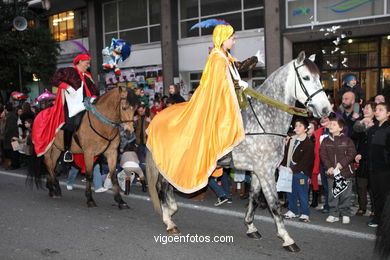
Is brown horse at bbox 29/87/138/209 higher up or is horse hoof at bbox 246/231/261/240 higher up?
brown horse at bbox 29/87/138/209

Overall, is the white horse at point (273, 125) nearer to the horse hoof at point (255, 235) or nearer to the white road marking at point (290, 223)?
the horse hoof at point (255, 235)

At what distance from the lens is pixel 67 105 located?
784 centimetres

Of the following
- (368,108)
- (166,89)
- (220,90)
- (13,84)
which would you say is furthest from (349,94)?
(13,84)

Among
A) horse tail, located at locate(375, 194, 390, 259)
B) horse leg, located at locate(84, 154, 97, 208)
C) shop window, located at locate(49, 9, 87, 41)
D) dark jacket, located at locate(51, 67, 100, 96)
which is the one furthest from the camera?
shop window, located at locate(49, 9, 87, 41)

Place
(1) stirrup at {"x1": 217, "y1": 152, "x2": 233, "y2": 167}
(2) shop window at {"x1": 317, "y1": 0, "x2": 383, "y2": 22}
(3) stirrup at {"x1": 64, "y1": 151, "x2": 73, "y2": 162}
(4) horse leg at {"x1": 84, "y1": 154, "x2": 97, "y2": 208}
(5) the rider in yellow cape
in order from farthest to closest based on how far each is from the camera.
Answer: (2) shop window at {"x1": 317, "y1": 0, "x2": 383, "y2": 22}, (3) stirrup at {"x1": 64, "y1": 151, "x2": 73, "y2": 162}, (4) horse leg at {"x1": 84, "y1": 154, "x2": 97, "y2": 208}, (1) stirrup at {"x1": 217, "y1": 152, "x2": 233, "y2": 167}, (5) the rider in yellow cape

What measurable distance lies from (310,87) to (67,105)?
4.93 m

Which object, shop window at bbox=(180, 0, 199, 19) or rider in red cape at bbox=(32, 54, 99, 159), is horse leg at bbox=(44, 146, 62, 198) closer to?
rider in red cape at bbox=(32, 54, 99, 159)

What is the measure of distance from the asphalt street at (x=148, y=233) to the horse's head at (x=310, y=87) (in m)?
1.76

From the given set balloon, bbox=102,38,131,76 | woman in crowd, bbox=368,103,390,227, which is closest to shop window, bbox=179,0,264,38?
balloon, bbox=102,38,131,76

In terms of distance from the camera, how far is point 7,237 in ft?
18.6

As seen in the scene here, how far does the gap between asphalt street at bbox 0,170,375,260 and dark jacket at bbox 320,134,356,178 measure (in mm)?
867

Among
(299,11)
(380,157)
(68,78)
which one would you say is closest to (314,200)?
(380,157)

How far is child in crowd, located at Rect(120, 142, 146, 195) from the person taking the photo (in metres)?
8.64

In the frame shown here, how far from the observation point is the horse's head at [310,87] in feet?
15.6
